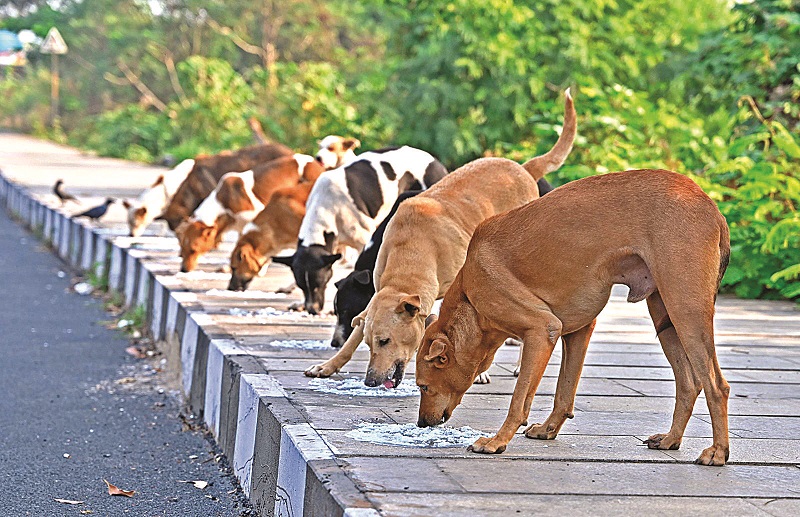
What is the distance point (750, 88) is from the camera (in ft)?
36.2

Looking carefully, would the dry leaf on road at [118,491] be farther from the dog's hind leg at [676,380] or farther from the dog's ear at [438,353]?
the dog's hind leg at [676,380]

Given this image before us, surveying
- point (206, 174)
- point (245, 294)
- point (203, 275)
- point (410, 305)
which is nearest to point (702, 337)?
point (410, 305)

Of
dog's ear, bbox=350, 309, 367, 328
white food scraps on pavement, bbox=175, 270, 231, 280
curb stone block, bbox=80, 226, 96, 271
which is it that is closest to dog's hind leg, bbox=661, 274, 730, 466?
dog's ear, bbox=350, 309, 367, 328

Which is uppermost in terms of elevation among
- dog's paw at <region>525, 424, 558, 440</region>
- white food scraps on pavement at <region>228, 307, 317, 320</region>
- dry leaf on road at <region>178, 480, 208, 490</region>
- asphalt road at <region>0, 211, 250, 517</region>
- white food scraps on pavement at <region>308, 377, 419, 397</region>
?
dog's paw at <region>525, 424, 558, 440</region>

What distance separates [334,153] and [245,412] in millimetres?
5629

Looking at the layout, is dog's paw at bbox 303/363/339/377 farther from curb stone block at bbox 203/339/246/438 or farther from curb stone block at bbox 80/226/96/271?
curb stone block at bbox 80/226/96/271

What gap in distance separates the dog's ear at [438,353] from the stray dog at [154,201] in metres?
7.67

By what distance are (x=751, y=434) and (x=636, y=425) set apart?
447 millimetres

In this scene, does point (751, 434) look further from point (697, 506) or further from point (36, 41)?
point (36, 41)

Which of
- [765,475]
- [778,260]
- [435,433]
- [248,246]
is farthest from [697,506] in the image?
[778,260]

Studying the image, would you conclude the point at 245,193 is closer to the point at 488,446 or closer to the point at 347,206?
the point at 347,206

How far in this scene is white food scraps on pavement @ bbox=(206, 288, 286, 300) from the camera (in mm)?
7992

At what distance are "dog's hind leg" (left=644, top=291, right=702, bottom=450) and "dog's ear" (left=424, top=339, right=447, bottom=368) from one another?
2.63 feet

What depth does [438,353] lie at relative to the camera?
14.0ft
